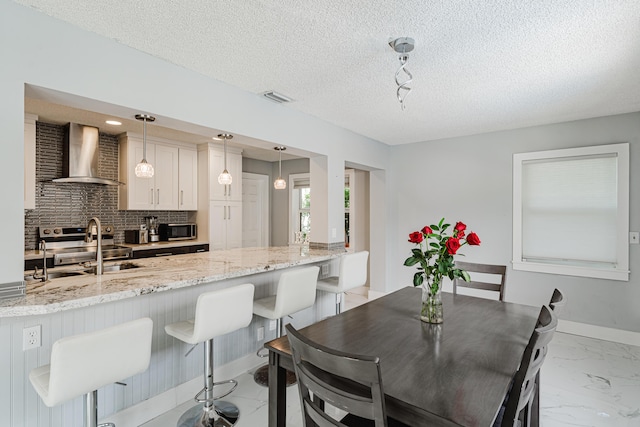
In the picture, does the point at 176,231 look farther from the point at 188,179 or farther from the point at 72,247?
the point at 72,247

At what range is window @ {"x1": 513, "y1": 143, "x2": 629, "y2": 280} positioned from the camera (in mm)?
3521

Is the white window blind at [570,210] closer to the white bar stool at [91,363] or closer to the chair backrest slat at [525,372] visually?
the chair backrest slat at [525,372]

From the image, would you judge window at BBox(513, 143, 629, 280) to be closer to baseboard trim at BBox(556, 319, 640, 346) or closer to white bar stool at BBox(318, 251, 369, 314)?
baseboard trim at BBox(556, 319, 640, 346)

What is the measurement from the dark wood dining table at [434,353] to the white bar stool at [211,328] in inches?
22.7

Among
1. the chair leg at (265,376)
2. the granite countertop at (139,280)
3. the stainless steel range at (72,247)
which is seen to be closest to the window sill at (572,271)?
the granite countertop at (139,280)

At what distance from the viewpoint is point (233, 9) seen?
66.9 inches

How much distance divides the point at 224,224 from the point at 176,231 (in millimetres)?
757

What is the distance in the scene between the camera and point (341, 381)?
125 centimetres

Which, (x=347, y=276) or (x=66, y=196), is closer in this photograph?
(x=347, y=276)

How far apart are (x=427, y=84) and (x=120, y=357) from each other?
2.80m

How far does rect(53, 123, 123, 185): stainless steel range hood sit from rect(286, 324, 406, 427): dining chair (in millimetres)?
4009

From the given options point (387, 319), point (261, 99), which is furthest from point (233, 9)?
point (387, 319)

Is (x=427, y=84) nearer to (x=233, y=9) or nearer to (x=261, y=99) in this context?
(x=261, y=99)

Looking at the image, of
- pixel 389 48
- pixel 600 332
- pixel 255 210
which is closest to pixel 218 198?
pixel 255 210
